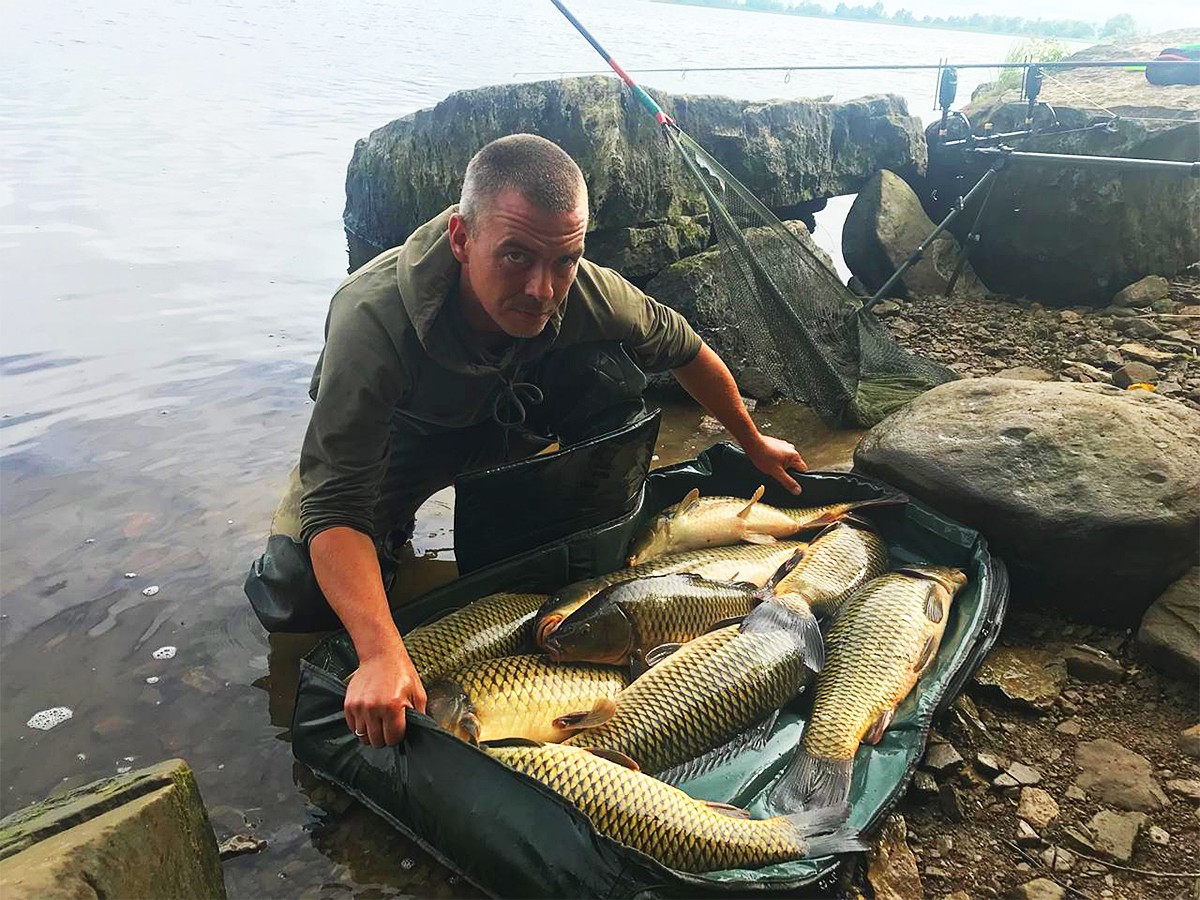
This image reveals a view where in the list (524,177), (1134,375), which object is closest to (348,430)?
(524,177)

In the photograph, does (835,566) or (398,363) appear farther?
(835,566)

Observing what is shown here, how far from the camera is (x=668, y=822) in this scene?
1990 millimetres

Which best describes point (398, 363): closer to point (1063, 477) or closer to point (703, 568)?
point (703, 568)

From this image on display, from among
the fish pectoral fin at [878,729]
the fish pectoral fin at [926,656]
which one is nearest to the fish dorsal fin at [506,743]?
the fish pectoral fin at [878,729]

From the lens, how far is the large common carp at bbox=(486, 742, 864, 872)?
1.98m

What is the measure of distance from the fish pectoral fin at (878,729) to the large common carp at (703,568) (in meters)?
0.72

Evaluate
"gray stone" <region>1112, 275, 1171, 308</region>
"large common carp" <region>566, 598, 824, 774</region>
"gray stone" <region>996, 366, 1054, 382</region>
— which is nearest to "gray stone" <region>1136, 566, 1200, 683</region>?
"large common carp" <region>566, 598, 824, 774</region>

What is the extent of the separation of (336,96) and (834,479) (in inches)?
596

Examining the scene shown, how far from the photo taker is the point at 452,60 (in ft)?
63.6

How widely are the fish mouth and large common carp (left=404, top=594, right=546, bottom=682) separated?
8cm

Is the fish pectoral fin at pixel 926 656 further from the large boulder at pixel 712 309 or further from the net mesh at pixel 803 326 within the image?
the large boulder at pixel 712 309

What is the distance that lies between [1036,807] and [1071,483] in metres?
1.15

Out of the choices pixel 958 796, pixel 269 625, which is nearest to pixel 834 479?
pixel 958 796

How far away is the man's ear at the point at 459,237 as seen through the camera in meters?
2.57
